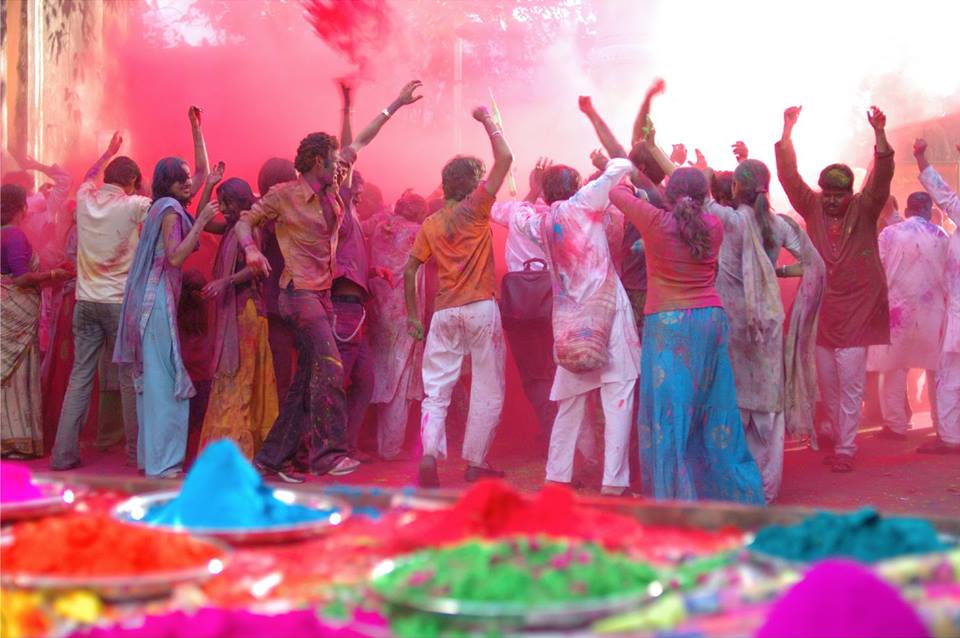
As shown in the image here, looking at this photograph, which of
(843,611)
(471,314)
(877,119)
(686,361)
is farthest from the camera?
(877,119)

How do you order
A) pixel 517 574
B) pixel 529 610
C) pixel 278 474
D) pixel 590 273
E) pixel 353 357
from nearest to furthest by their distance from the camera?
pixel 529 610, pixel 517 574, pixel 590 273, pixel 278 474, pixel 353 357

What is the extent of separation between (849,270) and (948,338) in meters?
1.26

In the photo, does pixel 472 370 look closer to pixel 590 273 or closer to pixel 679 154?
pixel 590 273

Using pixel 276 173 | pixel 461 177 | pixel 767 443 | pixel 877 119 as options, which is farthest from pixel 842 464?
pixel 276 173

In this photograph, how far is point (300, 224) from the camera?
654cm

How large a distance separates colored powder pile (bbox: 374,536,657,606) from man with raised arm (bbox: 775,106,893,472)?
5861mm

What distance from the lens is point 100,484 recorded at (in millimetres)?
2604

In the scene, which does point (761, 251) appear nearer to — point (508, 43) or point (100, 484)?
point (100, 484)

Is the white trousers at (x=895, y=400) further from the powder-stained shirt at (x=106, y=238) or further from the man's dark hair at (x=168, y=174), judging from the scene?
the powder-stained shirt at (x=106, y=238)

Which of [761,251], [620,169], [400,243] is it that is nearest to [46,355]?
[400,243]

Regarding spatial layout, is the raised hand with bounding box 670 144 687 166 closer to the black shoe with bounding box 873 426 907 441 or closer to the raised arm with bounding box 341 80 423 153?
the raised arm with bounding box 341 80 423 153

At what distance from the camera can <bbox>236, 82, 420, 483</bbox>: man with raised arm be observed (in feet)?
21.5

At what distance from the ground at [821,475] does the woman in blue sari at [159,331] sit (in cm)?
56

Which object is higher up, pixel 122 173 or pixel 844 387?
pixel 122 173
